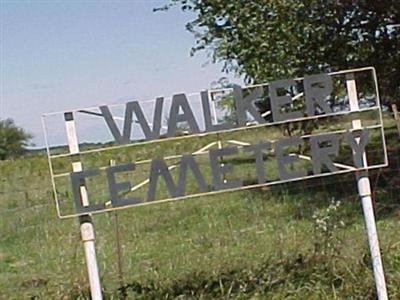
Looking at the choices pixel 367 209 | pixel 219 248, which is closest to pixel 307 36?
pixel 219 248

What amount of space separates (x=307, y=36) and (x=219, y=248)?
13.6 ft

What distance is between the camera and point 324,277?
539 cm

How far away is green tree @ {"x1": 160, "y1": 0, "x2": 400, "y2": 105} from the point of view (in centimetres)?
958

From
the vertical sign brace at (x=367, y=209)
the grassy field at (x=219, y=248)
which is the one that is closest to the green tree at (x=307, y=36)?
the grassy field at (x=219, y=248)

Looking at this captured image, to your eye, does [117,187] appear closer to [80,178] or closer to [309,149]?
[80,178]

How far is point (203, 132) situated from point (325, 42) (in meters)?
5.94

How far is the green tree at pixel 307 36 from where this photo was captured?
9578 mm

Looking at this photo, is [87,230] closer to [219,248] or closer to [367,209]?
[367,209]

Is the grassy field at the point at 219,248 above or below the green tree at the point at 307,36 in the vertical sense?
below

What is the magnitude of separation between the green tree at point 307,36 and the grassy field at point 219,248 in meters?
1.77

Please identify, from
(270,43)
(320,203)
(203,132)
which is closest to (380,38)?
(270,43)

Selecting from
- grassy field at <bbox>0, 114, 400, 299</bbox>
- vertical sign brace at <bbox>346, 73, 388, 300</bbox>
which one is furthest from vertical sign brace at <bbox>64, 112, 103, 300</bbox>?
vertical sign brace at <bbox>346, 73, 388, 300</bbox>

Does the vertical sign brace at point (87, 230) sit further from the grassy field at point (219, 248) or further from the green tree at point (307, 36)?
the green tree at point (307, 36)

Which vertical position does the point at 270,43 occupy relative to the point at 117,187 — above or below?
above
